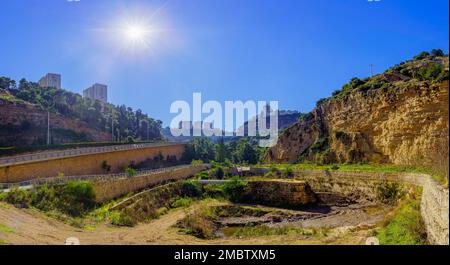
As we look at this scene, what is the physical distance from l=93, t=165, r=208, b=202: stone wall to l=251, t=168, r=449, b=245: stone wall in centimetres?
783

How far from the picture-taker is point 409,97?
28859 mm

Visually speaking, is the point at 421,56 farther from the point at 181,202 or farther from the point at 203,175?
the point at 181,202

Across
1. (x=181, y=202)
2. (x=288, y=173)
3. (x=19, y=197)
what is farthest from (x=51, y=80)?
(x=19, y=197)

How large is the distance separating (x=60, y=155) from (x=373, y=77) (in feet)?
103

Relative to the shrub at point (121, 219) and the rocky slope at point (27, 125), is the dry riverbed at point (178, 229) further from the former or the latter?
the rocky slope at point (27, 125)

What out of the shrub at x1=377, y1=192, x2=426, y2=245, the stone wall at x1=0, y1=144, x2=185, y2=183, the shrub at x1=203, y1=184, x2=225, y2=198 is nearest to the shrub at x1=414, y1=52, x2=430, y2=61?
the shrub at x1=203, y1=184, x2=225, y2=198

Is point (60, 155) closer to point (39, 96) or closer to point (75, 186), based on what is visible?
point (75, 186)

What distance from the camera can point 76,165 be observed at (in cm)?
2705

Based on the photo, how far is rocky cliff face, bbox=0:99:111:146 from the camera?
45781 millimetres

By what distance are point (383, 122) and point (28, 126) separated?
41211 millimetres

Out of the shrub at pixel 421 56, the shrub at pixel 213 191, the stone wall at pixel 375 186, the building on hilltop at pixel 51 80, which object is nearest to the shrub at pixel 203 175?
the shrub at pixel 213 191

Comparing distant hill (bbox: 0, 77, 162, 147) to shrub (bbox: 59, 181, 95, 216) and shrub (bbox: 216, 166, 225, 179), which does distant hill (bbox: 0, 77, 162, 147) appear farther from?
shrub (bbox: 59, 181, 95, 216)

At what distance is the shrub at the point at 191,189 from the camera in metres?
29.6
